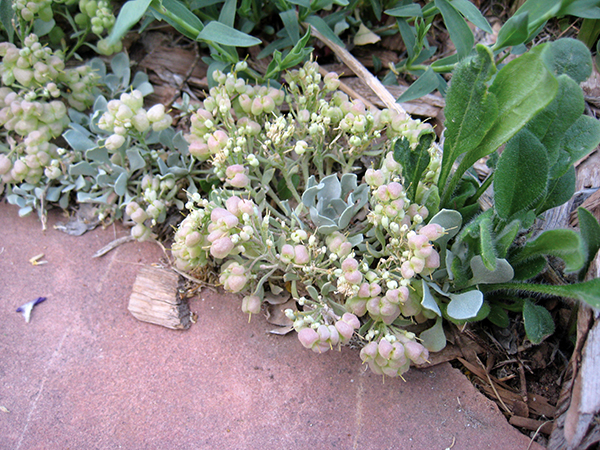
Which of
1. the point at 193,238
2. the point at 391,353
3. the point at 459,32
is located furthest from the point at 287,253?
the point at 459,32

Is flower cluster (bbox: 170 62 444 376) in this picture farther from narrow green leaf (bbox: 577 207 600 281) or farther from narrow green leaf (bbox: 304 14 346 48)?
narrow green leaf (bbox: 577 207 600 281)

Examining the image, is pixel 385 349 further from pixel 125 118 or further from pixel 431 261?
pixel 125 118

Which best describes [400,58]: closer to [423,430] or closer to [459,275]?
[459,275]

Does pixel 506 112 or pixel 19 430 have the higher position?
pixel 506 112

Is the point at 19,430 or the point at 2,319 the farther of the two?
the point at 2,319

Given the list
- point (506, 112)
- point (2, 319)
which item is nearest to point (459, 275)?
point (506, 112)

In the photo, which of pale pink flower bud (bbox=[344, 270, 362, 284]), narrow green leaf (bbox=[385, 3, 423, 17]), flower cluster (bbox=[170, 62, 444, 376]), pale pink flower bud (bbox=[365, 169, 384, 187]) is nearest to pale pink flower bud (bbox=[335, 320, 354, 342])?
flower cluster (bbox=[170, 62, 444, 376])
